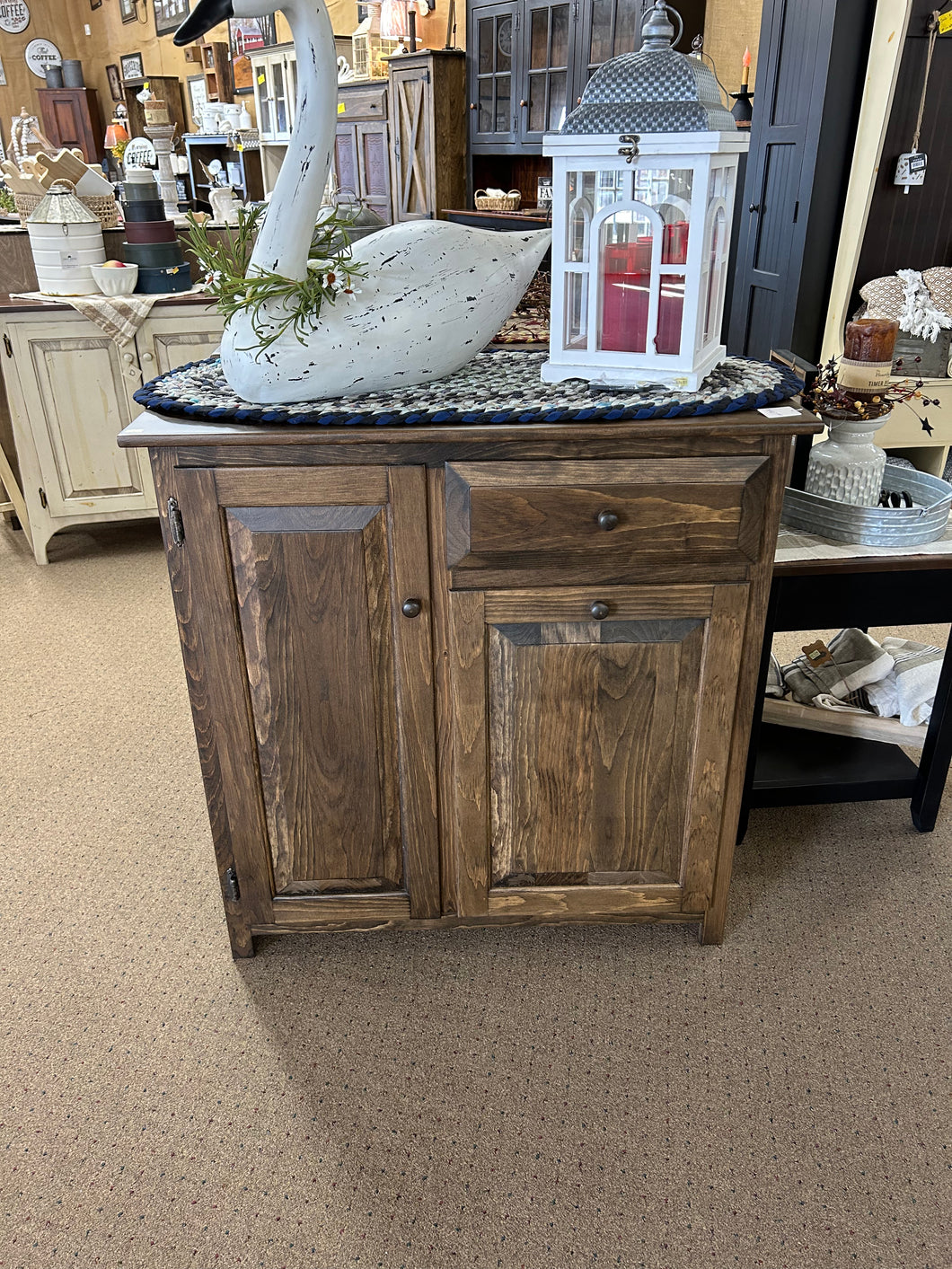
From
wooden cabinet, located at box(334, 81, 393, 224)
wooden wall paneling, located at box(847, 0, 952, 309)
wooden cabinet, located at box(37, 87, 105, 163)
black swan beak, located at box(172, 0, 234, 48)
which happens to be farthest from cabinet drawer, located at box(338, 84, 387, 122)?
wooden cabinet, located at box(37, 87, 105, 163)

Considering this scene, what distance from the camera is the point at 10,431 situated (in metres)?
3.61

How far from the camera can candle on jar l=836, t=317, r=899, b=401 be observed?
5.38ft

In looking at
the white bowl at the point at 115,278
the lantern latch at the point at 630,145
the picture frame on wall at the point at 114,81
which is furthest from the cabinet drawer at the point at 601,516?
the picture frame on wall at the point at 114,81

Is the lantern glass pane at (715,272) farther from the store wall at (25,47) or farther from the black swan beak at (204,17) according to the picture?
the store wall at (25,47)

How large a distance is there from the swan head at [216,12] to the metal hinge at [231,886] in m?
1.20

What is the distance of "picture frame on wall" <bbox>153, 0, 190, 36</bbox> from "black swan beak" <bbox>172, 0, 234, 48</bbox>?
8.41 metres

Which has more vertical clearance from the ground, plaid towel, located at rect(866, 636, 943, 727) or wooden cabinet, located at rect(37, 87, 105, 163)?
wooden cabinet, located at rect(37, 87, 105, 163)

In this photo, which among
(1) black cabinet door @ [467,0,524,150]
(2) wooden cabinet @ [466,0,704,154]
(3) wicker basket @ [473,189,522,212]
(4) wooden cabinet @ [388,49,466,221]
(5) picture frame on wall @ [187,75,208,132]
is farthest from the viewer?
(5) picture frame on wall @ [187,75,208,132]

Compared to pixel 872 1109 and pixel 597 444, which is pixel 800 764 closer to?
pixel 872 1109

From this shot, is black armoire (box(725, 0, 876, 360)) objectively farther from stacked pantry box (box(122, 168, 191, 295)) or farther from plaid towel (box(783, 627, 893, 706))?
stacked pantry box (box(122, 168, 191, 295))

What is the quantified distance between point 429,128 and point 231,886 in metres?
4.80

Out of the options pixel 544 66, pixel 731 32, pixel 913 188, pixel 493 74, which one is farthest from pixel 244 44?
pixel 913 188

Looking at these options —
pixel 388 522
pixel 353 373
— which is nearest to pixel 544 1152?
pixel 388 522

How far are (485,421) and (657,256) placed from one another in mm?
324
